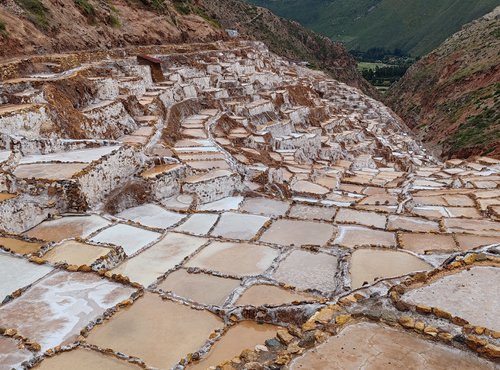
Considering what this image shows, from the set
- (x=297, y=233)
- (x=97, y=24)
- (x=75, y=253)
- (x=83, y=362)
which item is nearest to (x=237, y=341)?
(x=83, y=362)

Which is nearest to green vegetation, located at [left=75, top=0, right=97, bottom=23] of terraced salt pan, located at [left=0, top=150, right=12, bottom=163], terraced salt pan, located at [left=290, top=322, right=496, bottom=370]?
terraced salt pan, located at [left=0, top=150, right=12, bottom=163]

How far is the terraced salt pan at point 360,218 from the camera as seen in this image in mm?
10734

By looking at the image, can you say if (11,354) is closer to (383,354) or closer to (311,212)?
(383,354)

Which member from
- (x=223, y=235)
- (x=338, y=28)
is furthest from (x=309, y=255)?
(x=338, y=28)

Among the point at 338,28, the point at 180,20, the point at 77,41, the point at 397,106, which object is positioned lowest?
the point at 397,106

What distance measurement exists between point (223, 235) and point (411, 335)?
521 cm

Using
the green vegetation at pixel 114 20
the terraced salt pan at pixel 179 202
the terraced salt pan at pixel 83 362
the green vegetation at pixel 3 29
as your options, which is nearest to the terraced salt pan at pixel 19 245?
the terraced salt pan at pixel 83 362

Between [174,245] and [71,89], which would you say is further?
[71,89]

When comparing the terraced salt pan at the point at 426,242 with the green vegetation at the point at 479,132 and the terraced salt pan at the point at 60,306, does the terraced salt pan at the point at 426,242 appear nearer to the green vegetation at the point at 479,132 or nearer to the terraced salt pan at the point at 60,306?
the terraced salt pan at the point at 60,306

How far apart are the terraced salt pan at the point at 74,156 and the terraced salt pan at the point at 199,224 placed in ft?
9.65

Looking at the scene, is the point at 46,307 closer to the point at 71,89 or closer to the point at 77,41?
the point at 71,89

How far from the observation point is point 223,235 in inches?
378

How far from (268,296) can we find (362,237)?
3.15m

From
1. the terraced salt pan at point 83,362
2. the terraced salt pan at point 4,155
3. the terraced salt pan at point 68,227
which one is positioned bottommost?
the terraced salt pan at point 83,362
